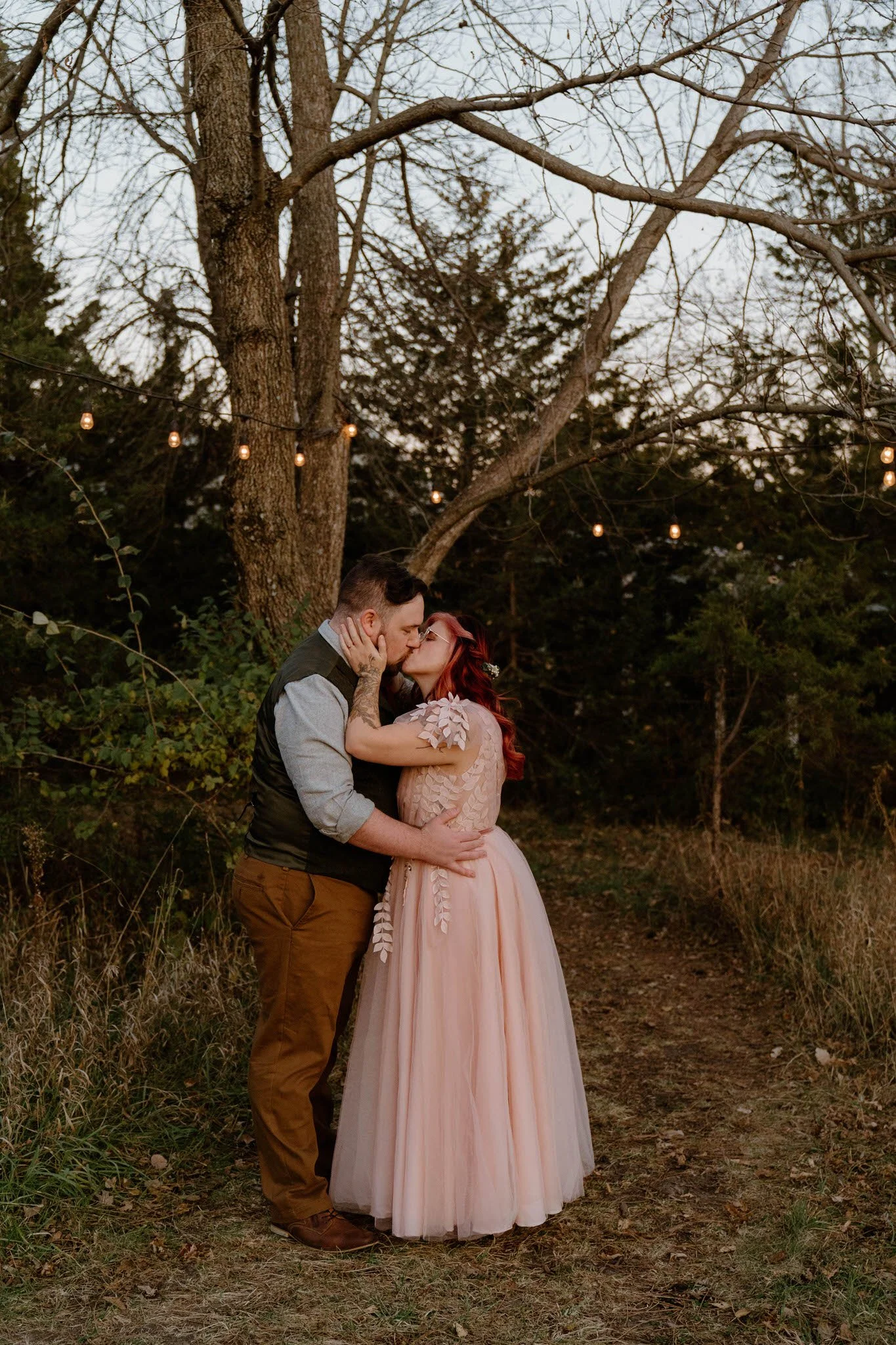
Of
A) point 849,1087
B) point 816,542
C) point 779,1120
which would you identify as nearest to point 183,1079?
point 779,1120

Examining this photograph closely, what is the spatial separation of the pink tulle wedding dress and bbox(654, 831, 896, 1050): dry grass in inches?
89.3

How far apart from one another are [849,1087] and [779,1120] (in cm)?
43

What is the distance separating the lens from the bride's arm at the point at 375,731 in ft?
11.3

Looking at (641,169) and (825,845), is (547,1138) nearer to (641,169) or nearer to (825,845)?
(641,169)

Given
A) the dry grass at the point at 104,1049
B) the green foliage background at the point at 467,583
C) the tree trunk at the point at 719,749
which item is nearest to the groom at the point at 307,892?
the dry grass at the point at 104,1049

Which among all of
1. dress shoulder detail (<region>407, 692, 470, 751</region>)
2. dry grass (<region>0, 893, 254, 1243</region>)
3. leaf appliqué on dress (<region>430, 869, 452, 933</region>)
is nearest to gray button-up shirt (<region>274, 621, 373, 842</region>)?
dress shoulder detail (<region>407, 692, 470, 751</region>)

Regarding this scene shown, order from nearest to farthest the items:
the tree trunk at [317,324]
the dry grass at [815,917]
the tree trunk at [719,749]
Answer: the dry grass at [815,917] < the tree trunk at [317,324] < the tree trunk at [719,749]

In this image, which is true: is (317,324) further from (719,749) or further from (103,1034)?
(103,1034)

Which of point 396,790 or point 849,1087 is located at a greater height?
point 396,790

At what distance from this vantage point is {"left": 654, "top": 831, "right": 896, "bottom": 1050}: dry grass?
548 centimetres

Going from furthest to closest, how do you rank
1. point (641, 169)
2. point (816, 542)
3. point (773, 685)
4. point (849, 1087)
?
point (816, 542) → point (773, 685) → point (849, 1087) → point (641, 169)

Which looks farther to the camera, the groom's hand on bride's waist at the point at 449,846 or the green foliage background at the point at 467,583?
the green foliage background at the point at 467,583

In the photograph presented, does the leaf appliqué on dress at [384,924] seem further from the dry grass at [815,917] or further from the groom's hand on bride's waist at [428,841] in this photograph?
the dry grass at [815,917]

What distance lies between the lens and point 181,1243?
360 centimetres
